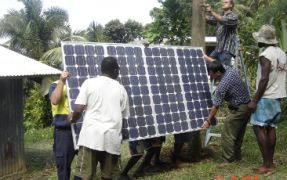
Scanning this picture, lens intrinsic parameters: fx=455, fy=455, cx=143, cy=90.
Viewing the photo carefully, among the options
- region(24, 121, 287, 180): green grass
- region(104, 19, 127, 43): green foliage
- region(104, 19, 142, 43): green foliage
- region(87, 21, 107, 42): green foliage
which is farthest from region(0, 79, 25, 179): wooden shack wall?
Answer: region(104, 19, 127, 43): green foliage

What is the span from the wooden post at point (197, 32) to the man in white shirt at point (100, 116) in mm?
2907

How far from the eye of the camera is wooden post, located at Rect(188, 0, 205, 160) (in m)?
7.63

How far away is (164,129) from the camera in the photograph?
661 centimetres

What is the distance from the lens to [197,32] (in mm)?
7727

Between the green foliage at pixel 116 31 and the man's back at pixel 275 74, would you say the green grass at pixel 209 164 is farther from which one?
the green foliage at pixel 116 31

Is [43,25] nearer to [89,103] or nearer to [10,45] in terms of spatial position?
[10,45]

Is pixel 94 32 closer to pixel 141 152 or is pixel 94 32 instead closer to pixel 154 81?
pixel 154 81

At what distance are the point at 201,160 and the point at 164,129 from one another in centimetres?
139

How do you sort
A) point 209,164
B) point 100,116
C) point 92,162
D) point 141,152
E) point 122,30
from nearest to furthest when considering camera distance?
point 100,116 < point 92,162 < point 141,152 < point 209,164 < point 122,30

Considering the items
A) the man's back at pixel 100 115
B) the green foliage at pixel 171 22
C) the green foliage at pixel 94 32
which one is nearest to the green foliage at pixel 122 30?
the green foliage at pixel 94 32

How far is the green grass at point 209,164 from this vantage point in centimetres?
640

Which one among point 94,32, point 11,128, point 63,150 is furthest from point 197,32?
point 94,32

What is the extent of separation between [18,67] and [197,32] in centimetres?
339

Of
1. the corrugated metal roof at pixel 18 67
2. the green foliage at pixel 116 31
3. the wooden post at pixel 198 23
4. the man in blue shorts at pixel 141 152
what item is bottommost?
the man in blue shorts at pixel 141 152
